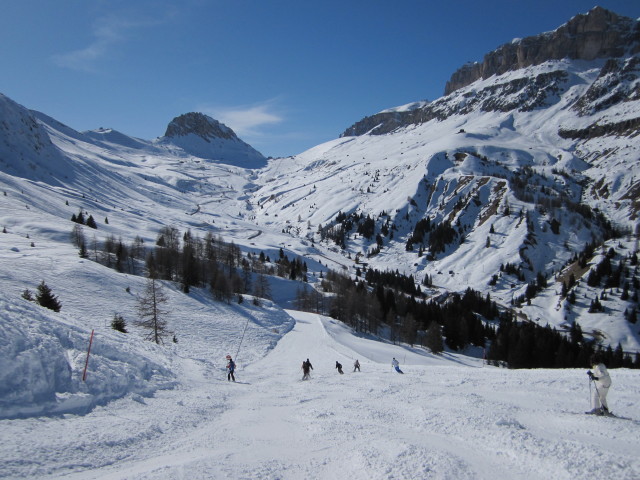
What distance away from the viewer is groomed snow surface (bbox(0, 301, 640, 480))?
886 cm

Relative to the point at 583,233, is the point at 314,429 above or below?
below

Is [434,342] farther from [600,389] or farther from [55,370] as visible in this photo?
[55,370]

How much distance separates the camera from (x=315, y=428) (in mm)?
12781

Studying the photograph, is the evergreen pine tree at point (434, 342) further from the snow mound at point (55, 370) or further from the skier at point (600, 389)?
the snow mound at point (55, 370)

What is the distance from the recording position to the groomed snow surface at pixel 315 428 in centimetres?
886

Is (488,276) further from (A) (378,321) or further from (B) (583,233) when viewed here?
(A) (378,321)

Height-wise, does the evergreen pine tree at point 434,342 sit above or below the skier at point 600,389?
below

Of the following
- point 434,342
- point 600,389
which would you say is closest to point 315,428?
point 600,389

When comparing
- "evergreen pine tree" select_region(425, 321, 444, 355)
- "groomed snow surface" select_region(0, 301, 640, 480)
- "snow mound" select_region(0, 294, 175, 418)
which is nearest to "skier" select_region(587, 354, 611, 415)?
"groomed snow surface" select_region(0, 301, 640, 480)

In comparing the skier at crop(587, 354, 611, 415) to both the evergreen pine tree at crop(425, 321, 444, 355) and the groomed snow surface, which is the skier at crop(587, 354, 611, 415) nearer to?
the groomed snow surface

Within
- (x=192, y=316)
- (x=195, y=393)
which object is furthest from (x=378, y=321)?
(x=195, y=393)

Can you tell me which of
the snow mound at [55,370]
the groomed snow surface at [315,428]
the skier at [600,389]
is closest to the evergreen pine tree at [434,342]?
the groomed snow surface at [315,428]

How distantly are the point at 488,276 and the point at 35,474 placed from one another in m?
176

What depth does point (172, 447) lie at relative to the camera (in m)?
11.1
